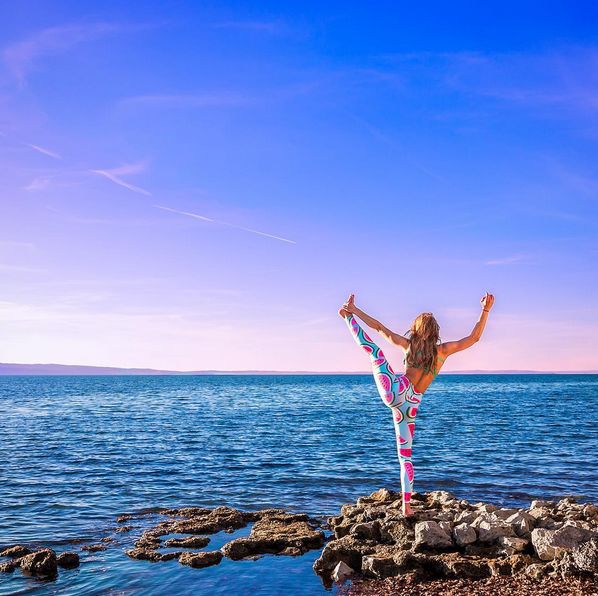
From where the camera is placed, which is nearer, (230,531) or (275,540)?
(275,540)

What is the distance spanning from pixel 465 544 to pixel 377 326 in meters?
4.54

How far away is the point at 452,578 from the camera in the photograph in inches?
403

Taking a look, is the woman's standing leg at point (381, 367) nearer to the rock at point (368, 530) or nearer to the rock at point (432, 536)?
the rock at point (432, 536)

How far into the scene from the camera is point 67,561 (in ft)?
41.3

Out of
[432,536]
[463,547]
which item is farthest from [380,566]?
[463,547]

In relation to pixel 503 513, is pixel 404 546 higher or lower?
lower

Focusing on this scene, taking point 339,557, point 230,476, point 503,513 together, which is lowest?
point 230,476

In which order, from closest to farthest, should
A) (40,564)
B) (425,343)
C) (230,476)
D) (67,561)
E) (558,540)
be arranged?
1. (425,343)
2. (558,540)
3. (40,564)
4. (67,561)
5. (230,476)

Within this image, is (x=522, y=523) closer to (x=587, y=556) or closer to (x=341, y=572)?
(x=587, y=556)

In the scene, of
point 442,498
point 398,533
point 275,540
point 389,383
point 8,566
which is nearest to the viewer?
point 389,383

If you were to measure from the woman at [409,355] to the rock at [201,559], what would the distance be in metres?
4.61

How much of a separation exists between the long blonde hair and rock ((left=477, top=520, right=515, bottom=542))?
3490mm

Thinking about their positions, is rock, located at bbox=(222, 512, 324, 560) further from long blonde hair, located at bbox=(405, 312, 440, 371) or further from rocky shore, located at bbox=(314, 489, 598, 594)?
long blonde hair, located at bbox=(405, 312, 440, 371)

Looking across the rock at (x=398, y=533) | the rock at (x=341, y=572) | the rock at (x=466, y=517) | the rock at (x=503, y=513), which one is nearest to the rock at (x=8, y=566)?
the rock at (x=341, y=572)
